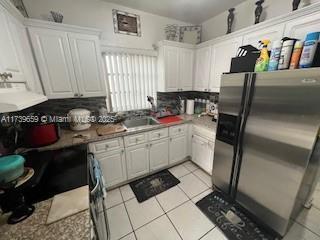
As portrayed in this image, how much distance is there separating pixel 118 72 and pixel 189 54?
1.37 meters

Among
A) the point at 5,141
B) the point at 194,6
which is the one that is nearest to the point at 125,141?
the point at 5,141

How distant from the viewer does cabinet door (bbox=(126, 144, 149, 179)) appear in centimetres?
206

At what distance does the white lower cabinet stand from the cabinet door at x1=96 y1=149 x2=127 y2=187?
4.17 ft

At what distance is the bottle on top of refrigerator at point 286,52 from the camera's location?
1195 millimetres

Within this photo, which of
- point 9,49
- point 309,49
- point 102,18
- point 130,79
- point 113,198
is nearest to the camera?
point 309,49

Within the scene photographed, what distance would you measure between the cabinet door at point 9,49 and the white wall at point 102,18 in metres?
0.74

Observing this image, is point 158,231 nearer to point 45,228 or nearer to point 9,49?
point 45,228

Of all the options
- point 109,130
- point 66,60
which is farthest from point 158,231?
point 66,60

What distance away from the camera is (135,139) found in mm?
2023

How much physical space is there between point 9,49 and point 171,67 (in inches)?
80.0

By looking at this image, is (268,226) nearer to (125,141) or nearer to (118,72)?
(125,141)

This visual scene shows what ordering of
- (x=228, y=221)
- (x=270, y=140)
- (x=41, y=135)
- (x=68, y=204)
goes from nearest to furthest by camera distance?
1. (x=68, y=204)
2. (x=270, y=140)
3. (x=41, y=135)
4. (x=228, y=221)

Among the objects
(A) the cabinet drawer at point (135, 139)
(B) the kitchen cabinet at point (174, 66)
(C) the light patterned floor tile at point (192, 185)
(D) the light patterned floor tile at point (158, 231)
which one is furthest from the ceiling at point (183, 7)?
(D) the light patterned floor tile at point (158, 231)

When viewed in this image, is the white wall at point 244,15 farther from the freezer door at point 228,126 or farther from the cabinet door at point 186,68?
the freezer door at point 228,126
